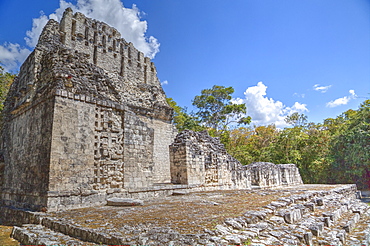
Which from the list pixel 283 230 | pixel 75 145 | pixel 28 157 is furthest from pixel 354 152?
pixel 28 157

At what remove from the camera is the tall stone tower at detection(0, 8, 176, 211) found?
632 cm

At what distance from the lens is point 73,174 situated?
645 cm

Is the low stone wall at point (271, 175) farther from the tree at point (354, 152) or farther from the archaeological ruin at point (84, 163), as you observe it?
the archaeological ruin at point (84, 163)

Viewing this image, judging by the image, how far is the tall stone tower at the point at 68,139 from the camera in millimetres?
6324

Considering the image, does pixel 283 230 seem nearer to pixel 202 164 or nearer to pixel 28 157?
pixel 202 164

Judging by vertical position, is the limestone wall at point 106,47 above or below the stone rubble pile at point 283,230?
above

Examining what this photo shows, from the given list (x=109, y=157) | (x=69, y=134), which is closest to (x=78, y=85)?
(x=69, y=134)

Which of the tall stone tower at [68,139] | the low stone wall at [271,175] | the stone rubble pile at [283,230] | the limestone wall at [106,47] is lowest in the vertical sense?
the stone rubble pile at [283,230]

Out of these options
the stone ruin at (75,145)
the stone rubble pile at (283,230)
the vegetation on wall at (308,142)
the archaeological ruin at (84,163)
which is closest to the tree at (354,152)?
the vegetation on wall at (308,142)

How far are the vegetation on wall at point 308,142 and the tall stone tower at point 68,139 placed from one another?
55.6 ft

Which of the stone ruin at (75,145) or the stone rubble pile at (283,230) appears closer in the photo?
the stone rubble pile at (283,230)

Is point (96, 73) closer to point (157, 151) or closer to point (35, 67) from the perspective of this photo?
point (35, 67)

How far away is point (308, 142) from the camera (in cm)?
2322

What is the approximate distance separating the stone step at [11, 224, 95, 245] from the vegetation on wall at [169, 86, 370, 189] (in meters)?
19.4
